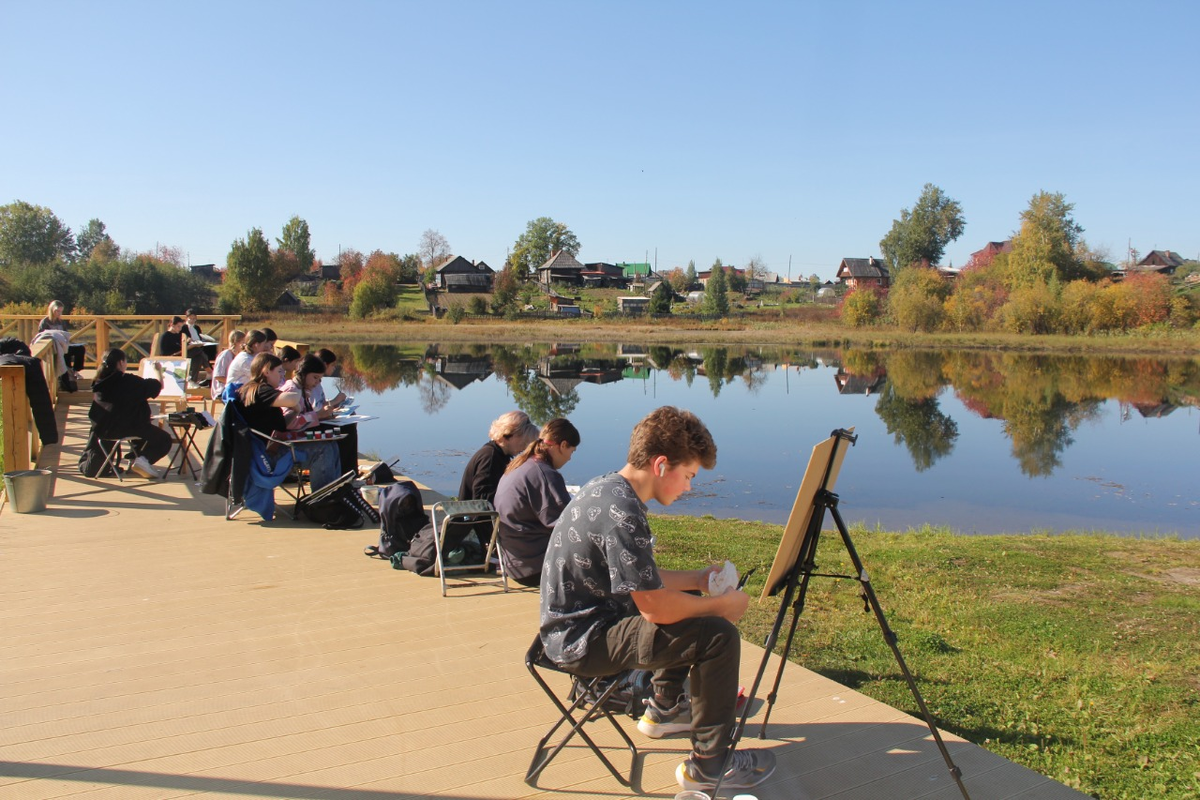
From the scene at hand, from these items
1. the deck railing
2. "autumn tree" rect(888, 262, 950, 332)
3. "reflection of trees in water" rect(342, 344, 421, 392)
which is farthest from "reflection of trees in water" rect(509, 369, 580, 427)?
"autumn tree" rect(888, 262, 950, 332)

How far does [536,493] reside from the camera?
4.73 metres

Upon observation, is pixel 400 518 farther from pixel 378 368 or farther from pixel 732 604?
pixel 378 368

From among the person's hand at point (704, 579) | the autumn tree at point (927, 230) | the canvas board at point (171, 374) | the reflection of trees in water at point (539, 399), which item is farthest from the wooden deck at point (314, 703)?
the autumn tree at point (927, 230)

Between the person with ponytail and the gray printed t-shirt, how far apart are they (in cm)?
153

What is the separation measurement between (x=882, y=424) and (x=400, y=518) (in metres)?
18.3

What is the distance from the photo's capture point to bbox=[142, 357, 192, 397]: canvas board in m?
10.6

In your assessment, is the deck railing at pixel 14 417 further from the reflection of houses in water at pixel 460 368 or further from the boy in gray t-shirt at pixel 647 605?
the reflection of houses in water at pixel 460 368

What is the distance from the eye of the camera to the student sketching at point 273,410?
6758 millimetres

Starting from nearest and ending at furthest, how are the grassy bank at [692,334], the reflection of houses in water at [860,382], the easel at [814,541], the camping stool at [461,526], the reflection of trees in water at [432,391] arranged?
the easel at [814,541], the camping stool at [461,526], the reflection of trees in water at [432,391], the reflection of houses in water at [860,382], the grassy bank at [692,334]

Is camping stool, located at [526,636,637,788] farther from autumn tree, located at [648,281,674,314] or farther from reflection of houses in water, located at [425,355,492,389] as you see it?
autumn tree, located at [648,281,674,314]

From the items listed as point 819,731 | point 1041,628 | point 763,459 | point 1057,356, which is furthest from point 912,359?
point 819,731

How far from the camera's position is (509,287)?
76.3 metres

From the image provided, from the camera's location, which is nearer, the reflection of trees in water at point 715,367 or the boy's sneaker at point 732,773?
the boy's sneaker at point 732,773

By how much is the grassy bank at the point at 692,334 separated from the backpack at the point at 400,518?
46.2 meters
